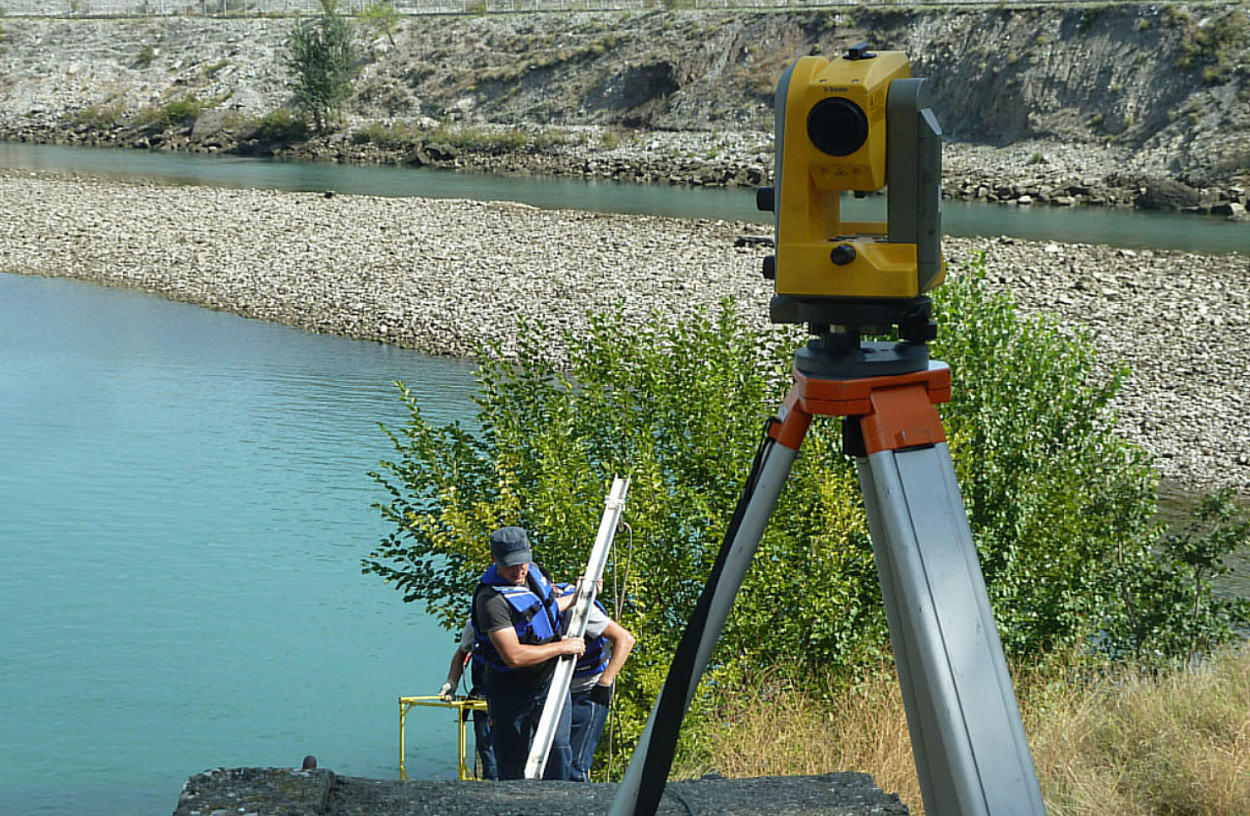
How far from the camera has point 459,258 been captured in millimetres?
22906

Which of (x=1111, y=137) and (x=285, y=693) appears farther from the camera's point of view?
(x=1111, y=137)

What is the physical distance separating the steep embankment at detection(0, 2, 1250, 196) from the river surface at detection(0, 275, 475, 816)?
95.9 ft

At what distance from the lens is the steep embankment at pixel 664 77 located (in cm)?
4122

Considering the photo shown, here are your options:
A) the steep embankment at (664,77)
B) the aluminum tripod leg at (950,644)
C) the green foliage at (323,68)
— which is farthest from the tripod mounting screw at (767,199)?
the green foliage at (323,68)

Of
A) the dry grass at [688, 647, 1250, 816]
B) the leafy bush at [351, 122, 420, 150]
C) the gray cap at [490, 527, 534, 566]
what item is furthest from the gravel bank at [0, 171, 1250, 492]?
the leafy bush at [351, 122, 420, 150]

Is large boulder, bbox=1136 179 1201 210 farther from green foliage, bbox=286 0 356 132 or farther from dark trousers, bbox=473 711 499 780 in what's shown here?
green foliage, bbox=286 0 356 132

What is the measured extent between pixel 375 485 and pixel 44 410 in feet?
16.9

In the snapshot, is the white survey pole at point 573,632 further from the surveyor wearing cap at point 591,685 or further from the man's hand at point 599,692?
the man's hand at point 599,692

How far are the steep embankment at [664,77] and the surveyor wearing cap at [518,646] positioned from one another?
116ft

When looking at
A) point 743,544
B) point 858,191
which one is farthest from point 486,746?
point 858,191

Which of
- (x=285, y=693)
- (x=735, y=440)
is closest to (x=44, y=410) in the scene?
(x=285, y=693)

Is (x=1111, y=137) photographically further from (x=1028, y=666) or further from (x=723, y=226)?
(x=1028, y=666)

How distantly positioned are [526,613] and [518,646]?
5.9 inches

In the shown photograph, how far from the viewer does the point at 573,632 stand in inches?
195
